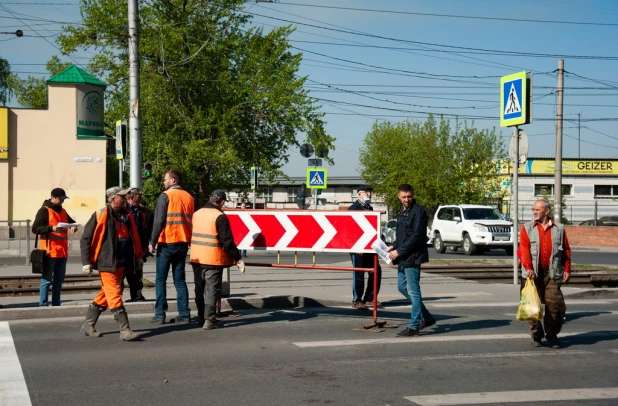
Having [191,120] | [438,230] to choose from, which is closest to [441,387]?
[438,230]

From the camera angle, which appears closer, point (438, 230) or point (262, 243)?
point (262, 243)

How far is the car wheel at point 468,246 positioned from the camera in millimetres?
28312

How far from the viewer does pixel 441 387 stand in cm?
687

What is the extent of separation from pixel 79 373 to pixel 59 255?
426cm

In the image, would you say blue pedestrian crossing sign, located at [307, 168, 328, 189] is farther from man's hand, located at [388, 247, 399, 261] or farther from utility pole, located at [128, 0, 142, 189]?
man's hand, located at [388, 247, 399, 261]

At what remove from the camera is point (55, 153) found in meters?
31.4

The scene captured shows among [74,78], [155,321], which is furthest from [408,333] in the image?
[74,78]

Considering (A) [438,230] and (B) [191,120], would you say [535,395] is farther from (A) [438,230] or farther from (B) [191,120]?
(B) [191,120]

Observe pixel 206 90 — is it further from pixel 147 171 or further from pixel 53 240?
pixel 53 240

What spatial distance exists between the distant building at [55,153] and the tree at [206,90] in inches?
154

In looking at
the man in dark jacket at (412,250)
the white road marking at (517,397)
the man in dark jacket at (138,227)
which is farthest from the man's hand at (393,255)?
the man in dark jacket at (138,227)

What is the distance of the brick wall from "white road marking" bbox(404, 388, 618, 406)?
33450mm

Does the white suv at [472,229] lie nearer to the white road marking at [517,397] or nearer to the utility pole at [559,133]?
the utility pole at [559,133]

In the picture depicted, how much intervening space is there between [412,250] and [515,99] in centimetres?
738
